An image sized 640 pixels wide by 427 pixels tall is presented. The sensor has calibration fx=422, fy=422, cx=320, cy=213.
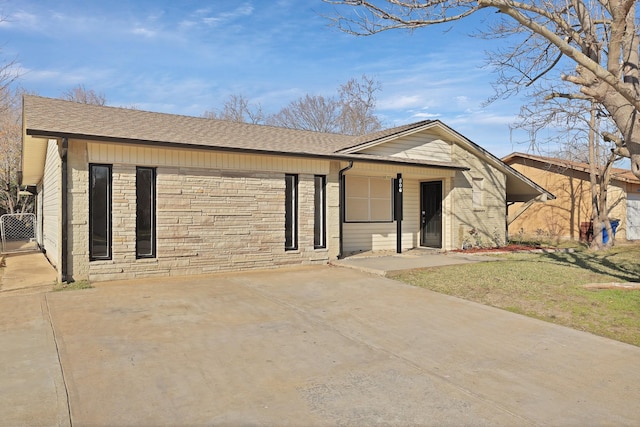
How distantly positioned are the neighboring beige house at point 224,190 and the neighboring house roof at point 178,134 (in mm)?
39

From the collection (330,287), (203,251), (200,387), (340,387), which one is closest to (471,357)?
(340,387)

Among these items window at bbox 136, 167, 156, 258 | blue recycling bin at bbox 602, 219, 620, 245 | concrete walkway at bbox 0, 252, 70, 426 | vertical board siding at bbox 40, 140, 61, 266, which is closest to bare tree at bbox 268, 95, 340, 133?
blue recycling bin at bbox 602, 219, 620, 245

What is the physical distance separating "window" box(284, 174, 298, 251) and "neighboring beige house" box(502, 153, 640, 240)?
38.6 ft

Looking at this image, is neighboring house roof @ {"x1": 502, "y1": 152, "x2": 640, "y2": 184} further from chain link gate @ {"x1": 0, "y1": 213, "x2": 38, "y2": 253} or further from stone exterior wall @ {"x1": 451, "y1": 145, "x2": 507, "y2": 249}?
chain link gate @ {"x1": 0, "y1": 213, "x2": 38, "y2": 253}

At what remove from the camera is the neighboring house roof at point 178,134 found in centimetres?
854

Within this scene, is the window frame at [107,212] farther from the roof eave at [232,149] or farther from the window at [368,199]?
the window at [368,199]

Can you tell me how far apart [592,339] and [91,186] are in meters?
9.03

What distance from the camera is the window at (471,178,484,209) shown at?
1569 cm

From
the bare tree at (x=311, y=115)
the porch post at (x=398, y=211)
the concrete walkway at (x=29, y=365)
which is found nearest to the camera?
the concrete walkway at (x=29, y=365)

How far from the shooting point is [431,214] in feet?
50.5

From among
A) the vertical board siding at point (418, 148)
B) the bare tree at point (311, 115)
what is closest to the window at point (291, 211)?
the vertical board siding at point (418, 148)

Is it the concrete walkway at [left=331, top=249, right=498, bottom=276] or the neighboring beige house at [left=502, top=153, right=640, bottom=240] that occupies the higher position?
the neighboring beige house at [left=502, top=153, right=640, bottom=240]

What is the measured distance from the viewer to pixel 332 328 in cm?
568

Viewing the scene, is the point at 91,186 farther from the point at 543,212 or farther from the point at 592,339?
the point at 543,212
